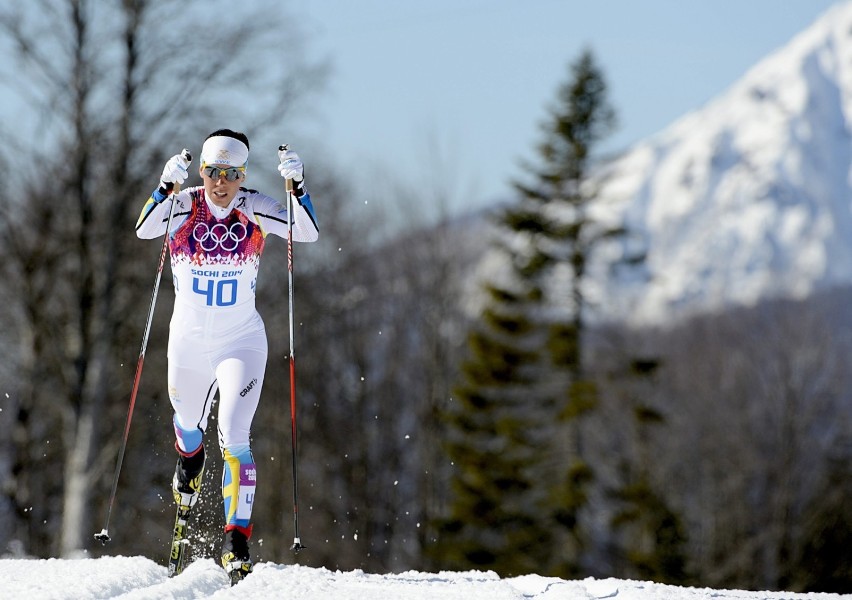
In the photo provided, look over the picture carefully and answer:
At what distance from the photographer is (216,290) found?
791 centimetres

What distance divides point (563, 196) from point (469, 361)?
494 cm

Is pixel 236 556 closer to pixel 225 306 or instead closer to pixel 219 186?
pixel 225 306

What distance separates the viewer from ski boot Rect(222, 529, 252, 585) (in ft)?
24.8

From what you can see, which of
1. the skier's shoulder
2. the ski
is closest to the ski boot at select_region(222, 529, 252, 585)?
the ski

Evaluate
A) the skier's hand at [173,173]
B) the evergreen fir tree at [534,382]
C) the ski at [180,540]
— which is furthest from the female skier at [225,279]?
the evergreen fir tree at [534,382]

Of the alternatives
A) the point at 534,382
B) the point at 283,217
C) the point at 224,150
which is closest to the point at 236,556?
the point at 283,217

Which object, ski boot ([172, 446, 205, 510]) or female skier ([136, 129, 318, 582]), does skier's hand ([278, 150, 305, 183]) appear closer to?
female skier ([136, 129, 318, 582])

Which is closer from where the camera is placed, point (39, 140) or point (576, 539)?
point (39, 140)

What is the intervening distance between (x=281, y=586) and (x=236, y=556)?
3.30 feet

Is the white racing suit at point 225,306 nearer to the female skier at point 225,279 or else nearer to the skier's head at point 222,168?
the female skier at point 225,279

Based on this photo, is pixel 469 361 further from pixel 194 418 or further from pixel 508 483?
pixel 194 418

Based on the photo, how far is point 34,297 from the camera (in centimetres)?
1891

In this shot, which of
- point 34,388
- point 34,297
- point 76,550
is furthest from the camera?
point 34,388

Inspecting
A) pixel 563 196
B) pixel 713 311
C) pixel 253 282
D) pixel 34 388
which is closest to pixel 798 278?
pixel 713 311
